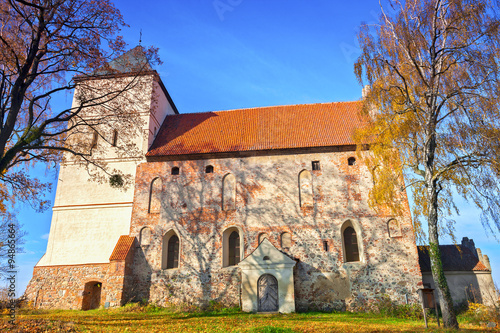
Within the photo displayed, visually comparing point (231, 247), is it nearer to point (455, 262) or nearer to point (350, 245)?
point (350, 245)

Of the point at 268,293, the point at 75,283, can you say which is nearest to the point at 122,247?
the point at 75,283

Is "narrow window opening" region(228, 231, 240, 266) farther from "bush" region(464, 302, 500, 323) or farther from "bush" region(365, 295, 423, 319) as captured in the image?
"bush" region(464, 302, 500, 323)

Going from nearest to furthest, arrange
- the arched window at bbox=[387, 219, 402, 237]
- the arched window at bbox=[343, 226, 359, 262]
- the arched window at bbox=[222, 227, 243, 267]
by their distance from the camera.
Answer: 1. the arched window at bbox=[387, 219, 402, 237]
2. the arched window at bbox=[343, 226, 359, 262]
3. the arched window at bbox=[222, 227, 243, 267]

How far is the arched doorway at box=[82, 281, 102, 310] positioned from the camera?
17944 mm

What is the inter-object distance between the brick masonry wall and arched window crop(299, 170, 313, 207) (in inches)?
9.1

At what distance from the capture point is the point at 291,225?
18094 mm

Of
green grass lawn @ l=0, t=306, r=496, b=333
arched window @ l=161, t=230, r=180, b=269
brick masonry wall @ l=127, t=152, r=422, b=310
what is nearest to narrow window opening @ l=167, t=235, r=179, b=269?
arched window @ l=161, t=230, r=180, b=269

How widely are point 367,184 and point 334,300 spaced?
5749 millimetres

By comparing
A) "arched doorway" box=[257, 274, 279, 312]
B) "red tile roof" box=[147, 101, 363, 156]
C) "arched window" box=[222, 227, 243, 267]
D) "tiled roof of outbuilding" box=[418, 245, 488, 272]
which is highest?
"red tile roof" box=[147, 101, 363, 156]

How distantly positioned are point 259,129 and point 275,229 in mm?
6056

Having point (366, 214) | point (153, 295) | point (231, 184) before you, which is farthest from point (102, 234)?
point (366, 214)

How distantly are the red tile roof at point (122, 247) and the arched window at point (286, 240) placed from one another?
24.3ft

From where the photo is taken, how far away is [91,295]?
1834 centimetres

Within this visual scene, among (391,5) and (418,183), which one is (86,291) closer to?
(418,183)
